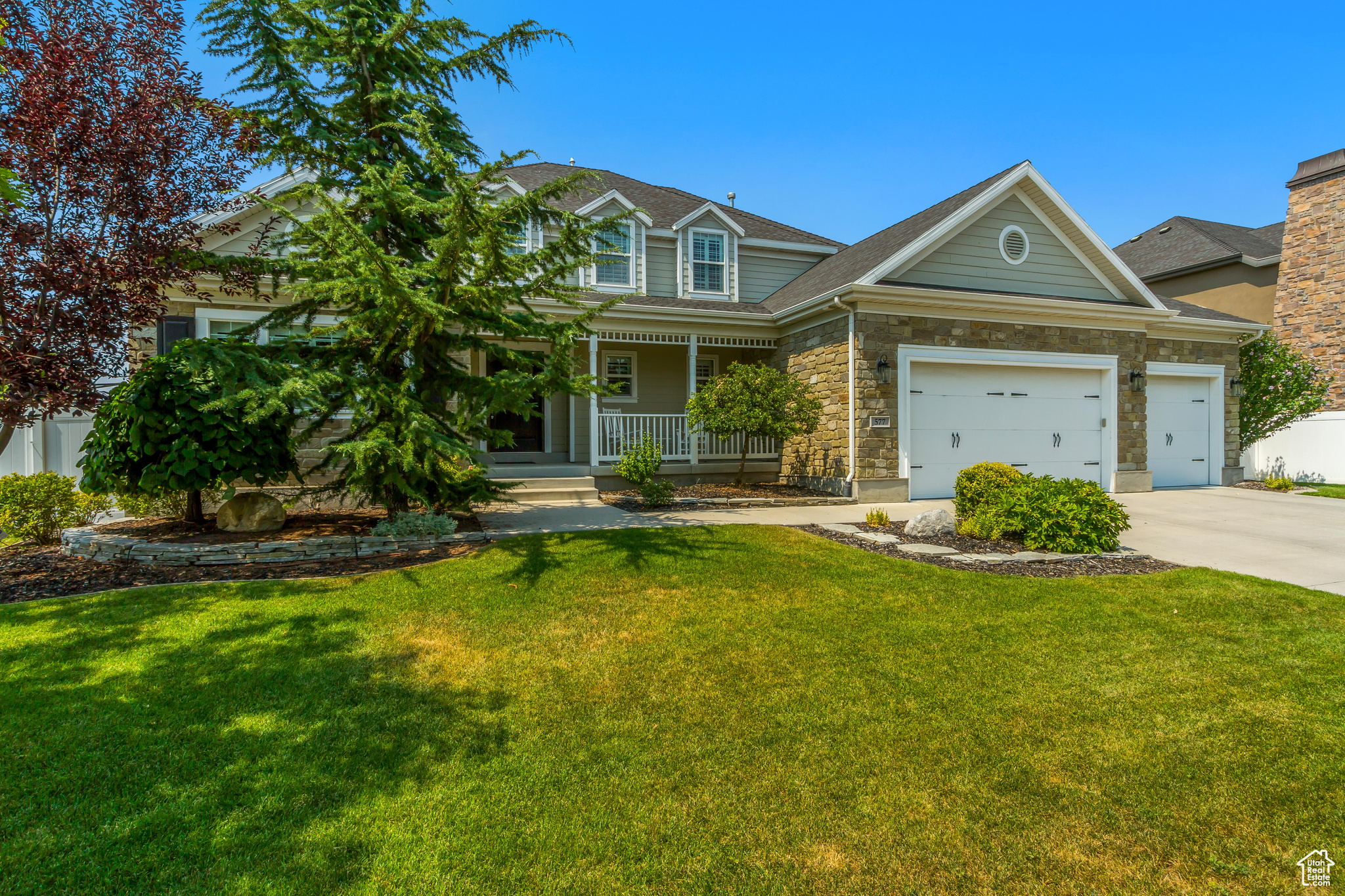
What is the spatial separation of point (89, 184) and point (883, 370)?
9.67 m

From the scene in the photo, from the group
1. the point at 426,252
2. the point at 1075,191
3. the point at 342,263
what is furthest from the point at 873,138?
the point at 342,263

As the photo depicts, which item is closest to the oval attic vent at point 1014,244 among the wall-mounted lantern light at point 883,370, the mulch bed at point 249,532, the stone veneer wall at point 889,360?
the stone veneer wall at point 889,360

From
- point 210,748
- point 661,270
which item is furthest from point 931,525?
point 661,270

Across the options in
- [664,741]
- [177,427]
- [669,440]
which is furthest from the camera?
[669,440]

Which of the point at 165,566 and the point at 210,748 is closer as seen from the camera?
the point at 210,748

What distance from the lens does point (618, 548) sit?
5852mm

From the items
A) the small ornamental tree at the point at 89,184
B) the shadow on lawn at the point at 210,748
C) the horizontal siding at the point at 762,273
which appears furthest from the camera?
the horizontal siding at the point at 762,273

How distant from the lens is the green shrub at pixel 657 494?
8.84 meters

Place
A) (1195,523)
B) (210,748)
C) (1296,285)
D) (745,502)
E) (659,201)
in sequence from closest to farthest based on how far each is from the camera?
(210,748)
(1195,523)
(745,502)
(659,201)
(1296,285)

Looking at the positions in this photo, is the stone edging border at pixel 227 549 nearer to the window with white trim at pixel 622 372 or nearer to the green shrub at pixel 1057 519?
the green shrub at pixel 1057 519

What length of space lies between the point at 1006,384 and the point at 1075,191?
414 centimetres

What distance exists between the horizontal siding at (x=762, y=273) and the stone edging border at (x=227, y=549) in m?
9.70

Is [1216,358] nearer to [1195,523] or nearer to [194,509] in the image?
[1195,523]

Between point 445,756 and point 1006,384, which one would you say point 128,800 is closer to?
point 445,756
